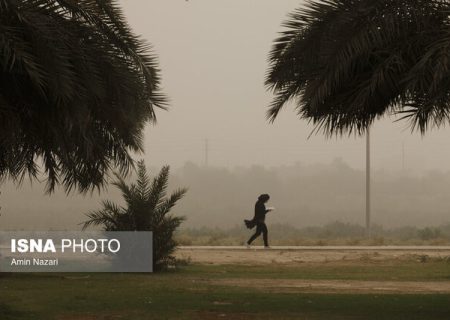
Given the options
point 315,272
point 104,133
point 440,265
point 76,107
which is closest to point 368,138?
point 440,265

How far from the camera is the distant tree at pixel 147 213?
82.1 feet

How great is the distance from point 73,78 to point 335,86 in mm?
3752

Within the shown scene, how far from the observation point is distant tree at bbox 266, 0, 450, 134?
47.5ft

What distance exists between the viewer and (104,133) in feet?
59.1

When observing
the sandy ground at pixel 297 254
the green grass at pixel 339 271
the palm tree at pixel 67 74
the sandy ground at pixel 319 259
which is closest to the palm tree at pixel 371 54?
the palm tree at pixel 67 74

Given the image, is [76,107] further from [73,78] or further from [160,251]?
[160,251]

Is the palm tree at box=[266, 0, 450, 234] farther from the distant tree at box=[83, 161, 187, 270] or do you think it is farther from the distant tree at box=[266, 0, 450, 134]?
the distant tree at box=[83, 161, 187, 270]

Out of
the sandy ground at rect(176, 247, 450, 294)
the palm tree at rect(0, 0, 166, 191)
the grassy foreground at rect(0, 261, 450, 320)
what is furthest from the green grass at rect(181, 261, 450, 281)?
the palm tree at rect(0, 0, 166, 191)

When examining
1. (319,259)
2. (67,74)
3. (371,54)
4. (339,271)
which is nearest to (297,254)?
(319,259)

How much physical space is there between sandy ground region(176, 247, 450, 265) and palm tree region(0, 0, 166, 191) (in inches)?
552

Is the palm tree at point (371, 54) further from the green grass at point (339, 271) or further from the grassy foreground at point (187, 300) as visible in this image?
the green grass at point (339, 271)

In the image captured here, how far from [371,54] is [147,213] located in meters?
11.1

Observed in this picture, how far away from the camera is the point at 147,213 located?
25141mm

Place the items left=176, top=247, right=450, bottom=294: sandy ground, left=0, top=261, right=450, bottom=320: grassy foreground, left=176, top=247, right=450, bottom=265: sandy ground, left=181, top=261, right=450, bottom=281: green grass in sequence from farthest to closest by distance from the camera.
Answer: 1. left=176, top=247, right=450, bottom=265: sandy ground
2. left=181, top=261, right=450, bottom=281: green grass
3. left=176, top=247, right=450, bottom=294: sandy ground
4. left=0, top=261, right=450, bottom=320: grassy foreground
